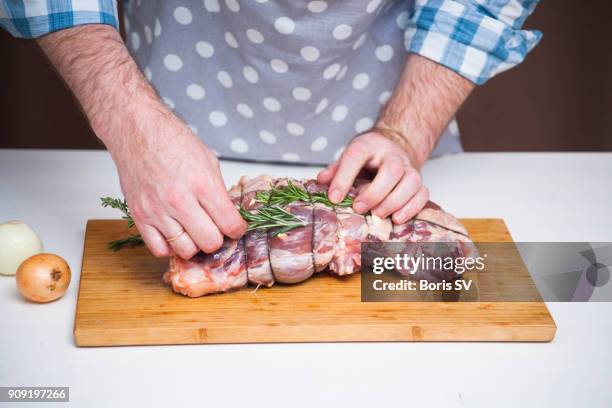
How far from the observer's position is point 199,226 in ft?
6.28

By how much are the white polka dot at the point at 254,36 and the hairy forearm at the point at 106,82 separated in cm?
54

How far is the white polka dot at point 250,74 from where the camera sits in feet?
8.63

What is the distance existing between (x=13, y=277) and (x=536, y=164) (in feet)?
6.82

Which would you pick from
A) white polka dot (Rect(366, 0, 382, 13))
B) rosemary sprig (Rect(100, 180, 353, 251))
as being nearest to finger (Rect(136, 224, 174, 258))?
rosemary sprig (Rect(100, 180, 353, 251))

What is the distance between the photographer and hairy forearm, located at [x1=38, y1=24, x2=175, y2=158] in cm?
196

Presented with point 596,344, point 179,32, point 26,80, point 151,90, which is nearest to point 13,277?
point 151,90

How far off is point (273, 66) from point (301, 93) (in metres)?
0.16

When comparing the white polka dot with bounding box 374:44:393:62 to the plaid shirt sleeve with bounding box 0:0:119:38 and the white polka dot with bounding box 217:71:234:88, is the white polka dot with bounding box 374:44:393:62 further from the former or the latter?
the plaid shirt sleeve with bounding box 0:0:119:38

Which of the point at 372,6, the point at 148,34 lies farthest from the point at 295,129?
the point at 148,34

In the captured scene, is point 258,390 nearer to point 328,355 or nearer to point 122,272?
point 328,355

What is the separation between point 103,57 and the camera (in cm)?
206

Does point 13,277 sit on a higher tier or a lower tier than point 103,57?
lower

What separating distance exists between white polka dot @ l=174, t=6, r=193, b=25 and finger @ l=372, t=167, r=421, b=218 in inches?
40.9

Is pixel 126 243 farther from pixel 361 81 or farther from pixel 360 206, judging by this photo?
pixel 361 81
